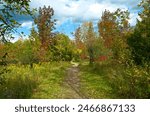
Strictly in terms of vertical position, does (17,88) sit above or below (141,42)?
below

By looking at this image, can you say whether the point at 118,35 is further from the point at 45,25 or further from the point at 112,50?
the point at 45,25

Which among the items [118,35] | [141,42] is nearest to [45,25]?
[118,35]

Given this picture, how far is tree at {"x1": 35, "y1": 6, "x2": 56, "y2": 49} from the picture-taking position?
212 feet

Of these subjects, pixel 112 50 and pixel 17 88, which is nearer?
pixel 17 88

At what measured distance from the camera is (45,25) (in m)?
66.0

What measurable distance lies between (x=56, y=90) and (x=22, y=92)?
390 centimetres

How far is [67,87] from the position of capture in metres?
24.1

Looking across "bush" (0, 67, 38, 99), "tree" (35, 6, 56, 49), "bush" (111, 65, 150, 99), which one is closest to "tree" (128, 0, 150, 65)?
"bush" (111, 65, 150, 99)

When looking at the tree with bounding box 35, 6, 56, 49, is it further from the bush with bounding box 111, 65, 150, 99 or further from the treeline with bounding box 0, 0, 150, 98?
the bush with bounding box 111, 65, 150, 99

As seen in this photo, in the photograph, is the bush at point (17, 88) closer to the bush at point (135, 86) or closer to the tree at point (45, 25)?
the bush at point (135, 86)

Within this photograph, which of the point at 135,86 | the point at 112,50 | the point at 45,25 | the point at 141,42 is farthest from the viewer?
the point at 45,25

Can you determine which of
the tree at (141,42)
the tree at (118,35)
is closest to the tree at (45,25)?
the tree at (118,35)

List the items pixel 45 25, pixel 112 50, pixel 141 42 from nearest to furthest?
pixel 141 42, pixel 112 50, pixel 45 25

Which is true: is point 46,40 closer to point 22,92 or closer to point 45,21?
point 45,21
